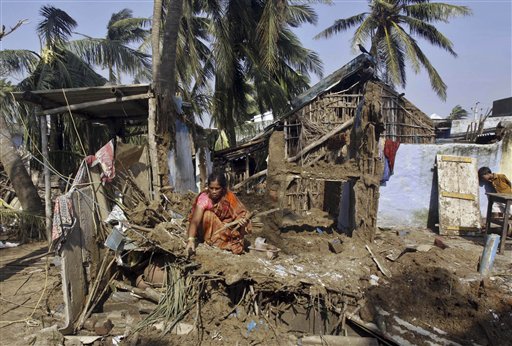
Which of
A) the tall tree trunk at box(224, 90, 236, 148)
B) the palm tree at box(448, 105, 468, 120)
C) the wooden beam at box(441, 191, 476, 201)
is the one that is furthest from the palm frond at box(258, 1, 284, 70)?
the palm tree at box(448, 105, 468, 120)

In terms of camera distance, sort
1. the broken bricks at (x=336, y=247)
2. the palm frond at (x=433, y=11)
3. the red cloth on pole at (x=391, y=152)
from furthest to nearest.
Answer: the palm frond at (x=433, y=11), the red cloth on pole at (x=391, y=152), the broken bricks at (x=336, y=247)

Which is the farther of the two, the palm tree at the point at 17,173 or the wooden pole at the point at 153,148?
the palm tree at the point at 17,173

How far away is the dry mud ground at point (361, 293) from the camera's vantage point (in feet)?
11.4

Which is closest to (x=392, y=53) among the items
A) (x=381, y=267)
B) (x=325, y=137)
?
(x=325, y=137)

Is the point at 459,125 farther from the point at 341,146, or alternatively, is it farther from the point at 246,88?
the point at 246,88

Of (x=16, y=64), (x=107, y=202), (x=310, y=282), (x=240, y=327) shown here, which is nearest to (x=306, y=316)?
(x=310, y=282)

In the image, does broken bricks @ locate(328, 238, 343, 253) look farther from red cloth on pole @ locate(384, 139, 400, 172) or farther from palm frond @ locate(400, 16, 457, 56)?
palm frond @ locate(400, 16, 457, 56)

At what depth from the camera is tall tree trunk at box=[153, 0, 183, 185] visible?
238 inches

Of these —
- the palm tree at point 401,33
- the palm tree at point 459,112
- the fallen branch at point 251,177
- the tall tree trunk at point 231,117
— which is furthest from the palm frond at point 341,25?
the palm tree at point 459,112

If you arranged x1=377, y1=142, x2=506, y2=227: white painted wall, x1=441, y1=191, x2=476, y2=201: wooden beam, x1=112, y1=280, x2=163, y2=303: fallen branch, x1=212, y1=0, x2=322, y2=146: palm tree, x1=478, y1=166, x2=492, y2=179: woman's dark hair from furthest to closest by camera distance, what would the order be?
x1=212, y1=0, x2=322, y2=146: palm tree
x1=377, y1=142, x2=506, y2=227: white painted wall
x1=478, y1=166, x2=492, y2=179: woman's dark hair
x1=441, y1=191, x2=476, y2=201: wooden beam
x1=112, y1=280, x2=163, y2=303: fallen branch

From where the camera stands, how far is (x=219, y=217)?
174 inches

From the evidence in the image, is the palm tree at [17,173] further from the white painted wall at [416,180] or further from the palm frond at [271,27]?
the white painted wall at [416,180]

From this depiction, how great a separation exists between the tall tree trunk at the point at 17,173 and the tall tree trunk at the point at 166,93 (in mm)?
3921

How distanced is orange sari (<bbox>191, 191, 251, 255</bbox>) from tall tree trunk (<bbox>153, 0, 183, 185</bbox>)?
216 cm
